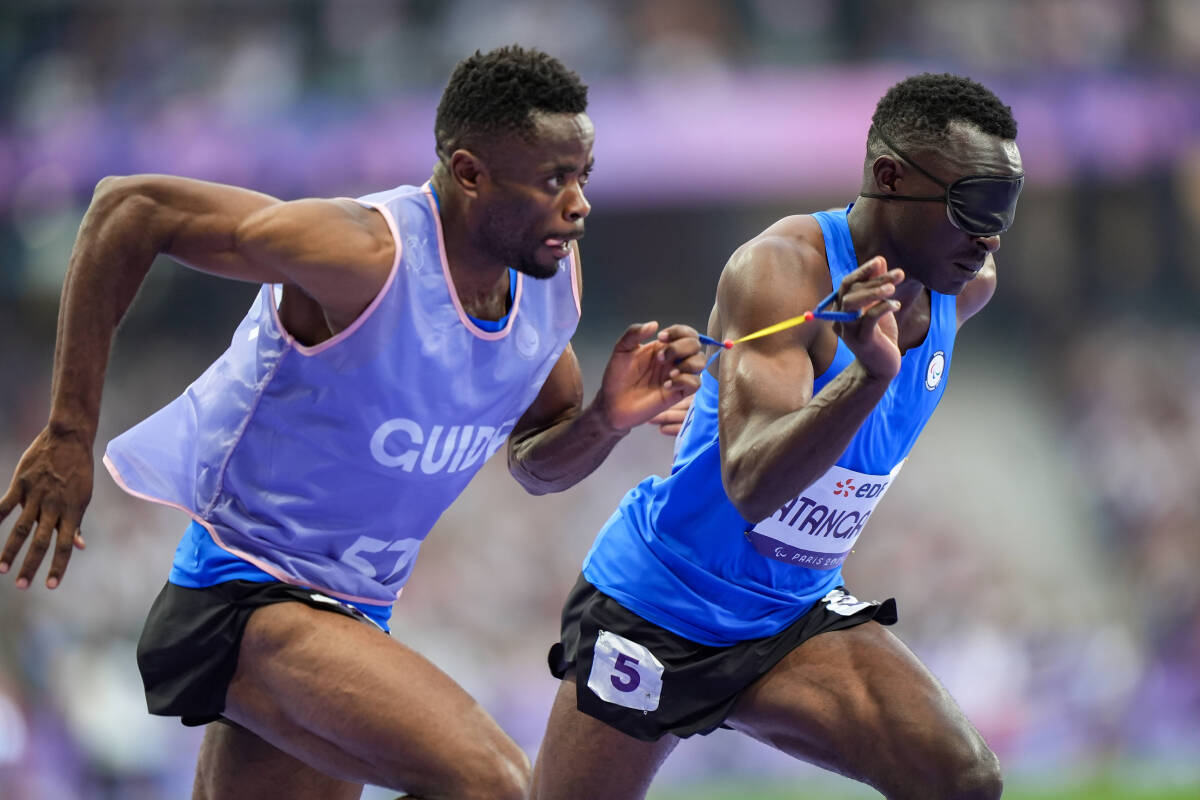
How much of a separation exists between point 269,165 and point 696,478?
9738mm

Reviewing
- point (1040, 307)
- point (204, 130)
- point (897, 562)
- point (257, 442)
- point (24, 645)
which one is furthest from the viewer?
point (1040, 307)

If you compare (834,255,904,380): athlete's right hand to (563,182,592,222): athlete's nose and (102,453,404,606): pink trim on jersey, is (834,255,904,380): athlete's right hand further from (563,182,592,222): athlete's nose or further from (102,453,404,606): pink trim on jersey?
(102,453,404,606): pink trim on jersey

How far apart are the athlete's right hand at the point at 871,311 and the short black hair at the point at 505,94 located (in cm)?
90

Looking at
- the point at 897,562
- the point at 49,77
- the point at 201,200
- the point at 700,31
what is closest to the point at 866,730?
the point at 201,200

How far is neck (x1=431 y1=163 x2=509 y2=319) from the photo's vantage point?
3676 mm

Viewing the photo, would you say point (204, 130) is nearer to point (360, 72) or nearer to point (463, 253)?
point (360, 72)

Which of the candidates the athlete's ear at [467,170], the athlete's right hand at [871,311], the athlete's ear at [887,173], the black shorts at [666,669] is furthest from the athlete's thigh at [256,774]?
the athlete's ear at [887,173]

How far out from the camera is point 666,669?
12.6 ft

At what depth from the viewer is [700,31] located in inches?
504

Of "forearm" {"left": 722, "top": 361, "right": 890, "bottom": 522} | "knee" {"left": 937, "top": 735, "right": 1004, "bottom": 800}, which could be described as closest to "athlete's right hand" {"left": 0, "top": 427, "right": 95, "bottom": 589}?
"forearm" {"left": 722, "top": 361, "right": 890, "bottom": 522}

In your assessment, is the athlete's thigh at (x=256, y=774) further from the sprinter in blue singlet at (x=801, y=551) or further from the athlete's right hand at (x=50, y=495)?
the athlete's right hand at (x=50, y=495)

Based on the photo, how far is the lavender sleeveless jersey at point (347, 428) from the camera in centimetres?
353

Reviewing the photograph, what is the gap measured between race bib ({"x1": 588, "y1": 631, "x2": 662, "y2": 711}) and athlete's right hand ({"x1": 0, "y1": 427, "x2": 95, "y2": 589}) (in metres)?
1.38

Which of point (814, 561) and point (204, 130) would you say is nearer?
point (814, 561)
